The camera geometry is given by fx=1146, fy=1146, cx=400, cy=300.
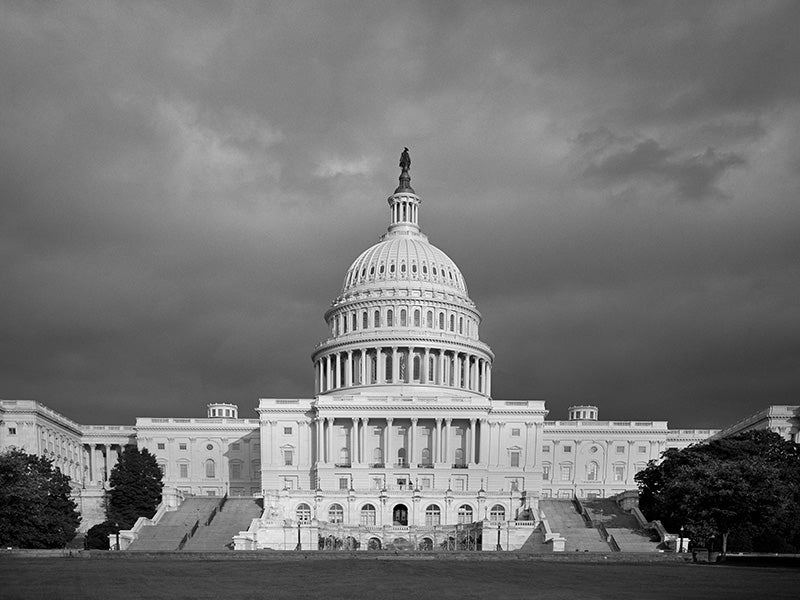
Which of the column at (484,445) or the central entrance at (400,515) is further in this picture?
the column at (484,445)

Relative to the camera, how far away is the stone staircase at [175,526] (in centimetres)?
10560

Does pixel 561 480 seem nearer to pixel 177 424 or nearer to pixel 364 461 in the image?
pixel 364 461

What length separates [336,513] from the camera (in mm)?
127375

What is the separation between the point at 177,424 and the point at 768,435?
91472mm

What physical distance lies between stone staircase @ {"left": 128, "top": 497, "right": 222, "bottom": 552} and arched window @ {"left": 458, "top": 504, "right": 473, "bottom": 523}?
27.1 m

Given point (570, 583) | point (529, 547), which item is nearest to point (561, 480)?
point (529, 547)

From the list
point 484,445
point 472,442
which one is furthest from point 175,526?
point 484,445

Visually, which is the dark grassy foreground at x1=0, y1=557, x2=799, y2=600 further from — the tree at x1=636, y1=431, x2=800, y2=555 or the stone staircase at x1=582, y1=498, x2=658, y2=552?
the stone staircase at x1=582, y1=498, x2=658, y2=552

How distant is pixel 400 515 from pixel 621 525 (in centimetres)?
2494

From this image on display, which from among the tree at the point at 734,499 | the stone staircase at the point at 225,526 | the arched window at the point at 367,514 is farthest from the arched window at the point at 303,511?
the tree at the point at 734,499

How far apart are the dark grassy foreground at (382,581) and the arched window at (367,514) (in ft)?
193

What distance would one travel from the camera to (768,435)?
4889 inches

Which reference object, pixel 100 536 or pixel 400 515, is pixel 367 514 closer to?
pixel 400 515

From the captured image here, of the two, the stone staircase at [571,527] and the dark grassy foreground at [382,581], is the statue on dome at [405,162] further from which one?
the dark grassy foreground at [382,581]
